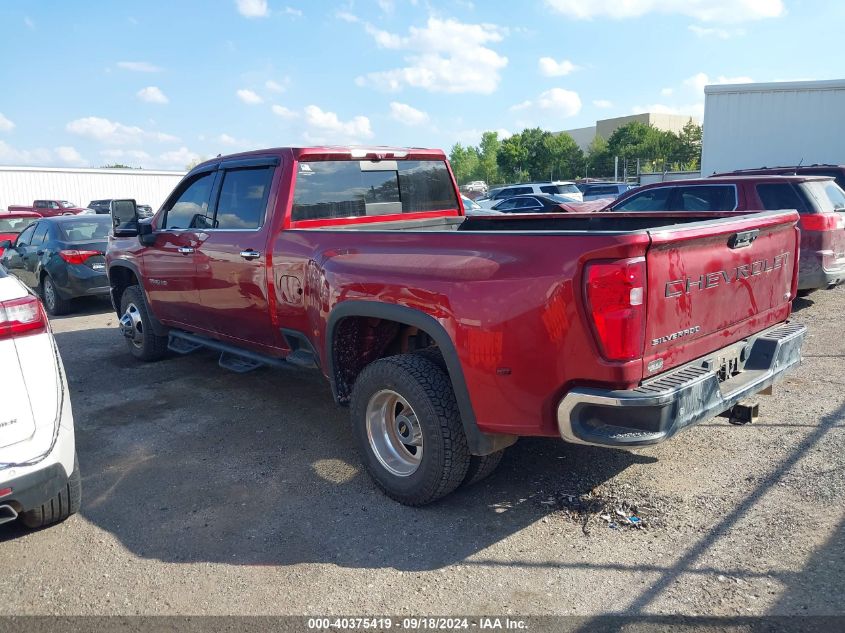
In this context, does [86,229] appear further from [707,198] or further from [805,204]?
[805,204]

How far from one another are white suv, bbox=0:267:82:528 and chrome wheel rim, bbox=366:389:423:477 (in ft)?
5.13

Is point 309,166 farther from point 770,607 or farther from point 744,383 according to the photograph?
point 770,607

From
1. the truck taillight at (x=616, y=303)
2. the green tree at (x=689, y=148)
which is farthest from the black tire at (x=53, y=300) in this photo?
the green tree at (x=689, y=148)

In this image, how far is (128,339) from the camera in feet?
23.8

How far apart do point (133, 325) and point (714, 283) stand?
19.0 ft

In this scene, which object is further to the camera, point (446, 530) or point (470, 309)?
point (446, 530)

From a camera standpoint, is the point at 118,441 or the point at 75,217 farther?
the point at 75,217

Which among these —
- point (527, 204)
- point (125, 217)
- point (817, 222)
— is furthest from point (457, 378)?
point (527, 204)

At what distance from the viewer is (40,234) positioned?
1096 cm

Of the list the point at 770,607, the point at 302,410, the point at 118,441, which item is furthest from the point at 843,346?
the point at 118,441

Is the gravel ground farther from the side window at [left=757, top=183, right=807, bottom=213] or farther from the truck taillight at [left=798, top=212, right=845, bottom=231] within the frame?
the side window at [left=757, top=183, right=807, bottom=213]

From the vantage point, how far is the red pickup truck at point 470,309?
2.89 meters

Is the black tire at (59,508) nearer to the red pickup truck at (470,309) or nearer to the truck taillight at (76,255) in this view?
Answer: the red pickup truck at (470,309)

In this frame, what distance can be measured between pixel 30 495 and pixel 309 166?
283 centimetres
